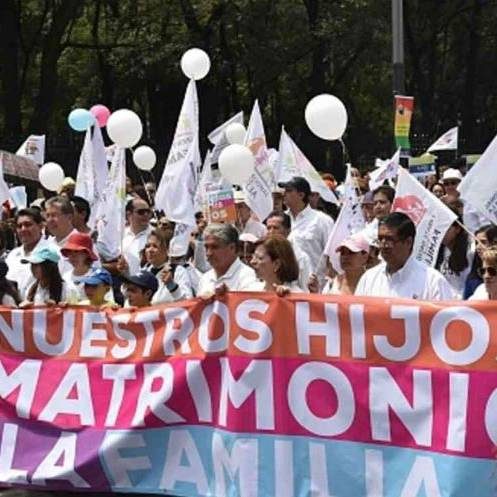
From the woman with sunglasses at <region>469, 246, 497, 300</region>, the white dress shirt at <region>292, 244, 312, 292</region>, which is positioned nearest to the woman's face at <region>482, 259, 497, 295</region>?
the woman with sunglasses at <region>469, 246, 497, 300</region>

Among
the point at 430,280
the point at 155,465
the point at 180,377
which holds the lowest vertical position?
the point at 155,465

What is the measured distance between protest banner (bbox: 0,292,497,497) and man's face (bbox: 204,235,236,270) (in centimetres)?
65

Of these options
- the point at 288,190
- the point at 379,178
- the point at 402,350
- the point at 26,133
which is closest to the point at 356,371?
the point at 402,350

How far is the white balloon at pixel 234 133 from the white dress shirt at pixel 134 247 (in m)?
2.99

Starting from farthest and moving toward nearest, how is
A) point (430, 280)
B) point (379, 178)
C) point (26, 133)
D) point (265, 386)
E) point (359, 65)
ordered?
point (359, 65), point (26, 133), point (379, 178), point (430, 280), point (265, 386)

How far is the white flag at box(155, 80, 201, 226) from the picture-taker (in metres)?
9.22

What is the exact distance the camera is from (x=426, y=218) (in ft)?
21.8

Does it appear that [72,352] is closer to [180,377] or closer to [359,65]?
[180,377]

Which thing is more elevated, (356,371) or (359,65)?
(359,65)

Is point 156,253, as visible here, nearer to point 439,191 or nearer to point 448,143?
point 439,191

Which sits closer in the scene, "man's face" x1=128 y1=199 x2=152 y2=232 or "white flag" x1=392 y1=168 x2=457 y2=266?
"white flag" x1=392 y1=168 x2=457 y2=266

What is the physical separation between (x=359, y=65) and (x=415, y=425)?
1162 inches

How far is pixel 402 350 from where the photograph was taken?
5297 mm

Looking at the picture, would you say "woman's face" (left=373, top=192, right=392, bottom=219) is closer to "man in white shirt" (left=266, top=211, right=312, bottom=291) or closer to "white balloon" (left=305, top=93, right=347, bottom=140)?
"man in white shirt" (left=266, top=211, right=312, bottom=291)
